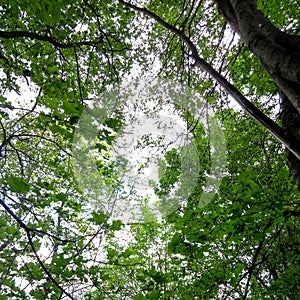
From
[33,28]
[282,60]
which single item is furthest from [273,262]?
[33,28]

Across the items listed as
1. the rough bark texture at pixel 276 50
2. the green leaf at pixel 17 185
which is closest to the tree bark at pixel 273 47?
the rough bark texture at pixel 276 50

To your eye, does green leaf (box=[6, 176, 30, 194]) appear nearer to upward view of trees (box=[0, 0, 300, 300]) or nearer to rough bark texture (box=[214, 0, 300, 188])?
upward view of trees (box=[0, 0, 300, 300])

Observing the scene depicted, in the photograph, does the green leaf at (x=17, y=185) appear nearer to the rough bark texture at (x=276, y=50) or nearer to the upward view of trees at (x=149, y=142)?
the upward view of trees at (x=149, y=142)

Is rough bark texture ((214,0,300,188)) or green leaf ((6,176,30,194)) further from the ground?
rough bark texture ((214,0,300,188))

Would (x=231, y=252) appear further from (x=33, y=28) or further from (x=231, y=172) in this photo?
(x=33, y=28)

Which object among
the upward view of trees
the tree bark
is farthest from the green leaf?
the tree bark

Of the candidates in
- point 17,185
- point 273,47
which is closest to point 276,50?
point 273,47

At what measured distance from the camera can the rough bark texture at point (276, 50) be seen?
1.89 m

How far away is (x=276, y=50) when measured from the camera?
6.53 feet

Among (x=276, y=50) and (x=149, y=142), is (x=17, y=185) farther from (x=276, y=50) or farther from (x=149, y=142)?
(x=276, y=50)

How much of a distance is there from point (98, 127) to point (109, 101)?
1.02ft

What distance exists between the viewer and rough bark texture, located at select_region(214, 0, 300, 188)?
189cm

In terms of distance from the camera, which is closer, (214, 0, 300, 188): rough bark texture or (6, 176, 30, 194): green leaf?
(214, 0, 300, 188): rough bark texture

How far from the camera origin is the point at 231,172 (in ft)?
15.7
